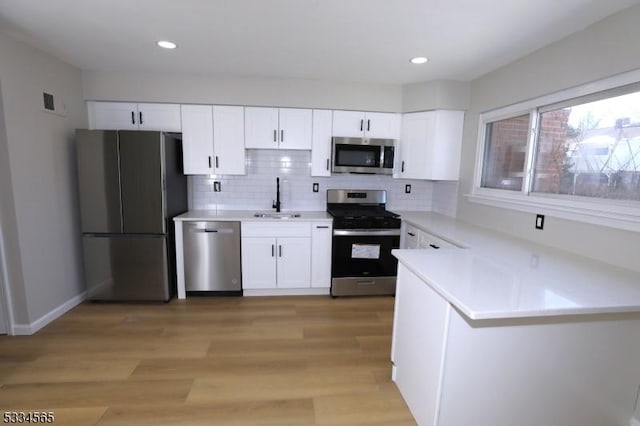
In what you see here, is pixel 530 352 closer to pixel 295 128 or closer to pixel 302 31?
pixel 302 31

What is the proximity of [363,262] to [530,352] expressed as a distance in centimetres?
200

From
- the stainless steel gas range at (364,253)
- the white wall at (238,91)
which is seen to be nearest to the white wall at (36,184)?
the white wall at (238,91)

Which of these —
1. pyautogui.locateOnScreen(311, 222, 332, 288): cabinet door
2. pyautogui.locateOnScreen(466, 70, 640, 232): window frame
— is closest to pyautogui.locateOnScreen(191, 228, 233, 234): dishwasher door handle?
pyautogui.locateOnScreen(311, 222, 332, 288): cabinet door

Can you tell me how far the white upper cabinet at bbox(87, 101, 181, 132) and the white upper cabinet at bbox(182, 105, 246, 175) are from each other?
0.16m

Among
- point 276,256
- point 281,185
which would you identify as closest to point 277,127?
point 281,185

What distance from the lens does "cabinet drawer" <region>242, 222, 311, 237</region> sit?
3.17 meters

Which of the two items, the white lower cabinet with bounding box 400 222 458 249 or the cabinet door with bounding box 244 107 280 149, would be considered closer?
the white lower cabinet with bounding box 400 222 458 249

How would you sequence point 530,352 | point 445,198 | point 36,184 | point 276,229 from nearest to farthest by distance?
point 530,352 < point 36,184 < point 276,229 < point 445,198

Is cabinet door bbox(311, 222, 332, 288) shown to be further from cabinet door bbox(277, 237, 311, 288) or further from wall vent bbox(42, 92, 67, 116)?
wall vent bbox(42, 92, 67, 116)

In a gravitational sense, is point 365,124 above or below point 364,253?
above

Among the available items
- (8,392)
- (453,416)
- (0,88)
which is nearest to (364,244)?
(453,416)

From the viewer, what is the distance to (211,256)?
315 cm

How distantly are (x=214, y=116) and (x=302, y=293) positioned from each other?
2198 mm

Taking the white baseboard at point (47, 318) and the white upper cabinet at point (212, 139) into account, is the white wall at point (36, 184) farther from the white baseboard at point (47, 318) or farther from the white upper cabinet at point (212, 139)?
the white upper cabinet at point (212, 139)
